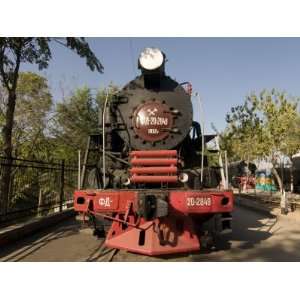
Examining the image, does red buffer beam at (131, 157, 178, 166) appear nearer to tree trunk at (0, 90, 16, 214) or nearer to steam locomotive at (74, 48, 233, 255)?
steam locomotive at (74, 48, 233, 255)

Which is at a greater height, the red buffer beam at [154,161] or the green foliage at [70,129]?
the green foliage at [70,129]

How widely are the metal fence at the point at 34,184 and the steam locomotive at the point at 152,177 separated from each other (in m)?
2.47

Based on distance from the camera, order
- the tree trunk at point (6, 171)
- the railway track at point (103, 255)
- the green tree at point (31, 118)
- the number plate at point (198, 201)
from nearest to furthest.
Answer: the number plate at point (198, 201) → the railway track at point (103, 255) → the tree trunk at point (6, 171) → the green tree at point (31, 118)

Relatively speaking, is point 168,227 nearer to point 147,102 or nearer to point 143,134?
point 143,134

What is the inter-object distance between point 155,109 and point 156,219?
2080mm

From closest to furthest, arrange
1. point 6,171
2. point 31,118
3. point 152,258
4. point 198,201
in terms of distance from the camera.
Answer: point 198,201 < point 152,258 < point 6,171 < point 31,118

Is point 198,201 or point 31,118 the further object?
point 31,118

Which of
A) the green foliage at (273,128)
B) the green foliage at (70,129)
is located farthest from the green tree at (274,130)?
the green foliage at (70,129)

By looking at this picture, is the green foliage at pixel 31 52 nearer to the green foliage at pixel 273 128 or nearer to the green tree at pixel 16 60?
the green tree at pixel 16 60

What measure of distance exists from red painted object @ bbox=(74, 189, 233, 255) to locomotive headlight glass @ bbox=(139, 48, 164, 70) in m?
2.37

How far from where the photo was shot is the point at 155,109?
6.15 meters

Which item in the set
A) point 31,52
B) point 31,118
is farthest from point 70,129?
point 31,52

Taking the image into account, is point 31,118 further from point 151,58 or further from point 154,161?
point 154,161

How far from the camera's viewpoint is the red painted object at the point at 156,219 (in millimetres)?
5000
